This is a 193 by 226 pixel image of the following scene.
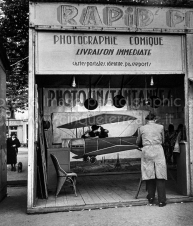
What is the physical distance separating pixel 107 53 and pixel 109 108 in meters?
5.02

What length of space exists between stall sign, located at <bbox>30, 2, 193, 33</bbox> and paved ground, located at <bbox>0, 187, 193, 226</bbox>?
13.1 feet

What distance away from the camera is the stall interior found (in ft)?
38.4

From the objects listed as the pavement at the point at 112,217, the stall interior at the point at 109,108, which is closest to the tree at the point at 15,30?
the stall interior at the point at 109,108

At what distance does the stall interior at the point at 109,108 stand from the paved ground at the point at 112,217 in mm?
4623

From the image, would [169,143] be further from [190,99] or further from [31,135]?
[31,135]

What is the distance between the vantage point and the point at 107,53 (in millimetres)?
7414

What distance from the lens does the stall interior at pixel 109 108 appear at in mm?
11695

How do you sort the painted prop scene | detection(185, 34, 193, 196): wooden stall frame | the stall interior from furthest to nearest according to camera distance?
the painted prop scene, the stall interior, detection(185, 34, 193, 196): wooden stall frame

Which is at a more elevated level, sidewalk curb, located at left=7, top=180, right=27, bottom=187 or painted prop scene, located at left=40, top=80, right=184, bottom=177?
painted prop scene, located at left=40, top=80, right=184, bottom=177

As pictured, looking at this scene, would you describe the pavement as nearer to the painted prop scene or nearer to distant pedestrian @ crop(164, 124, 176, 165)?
distant pedestrian @ crop(164, 124, 176, 165)

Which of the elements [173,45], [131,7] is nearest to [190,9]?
[173,45]

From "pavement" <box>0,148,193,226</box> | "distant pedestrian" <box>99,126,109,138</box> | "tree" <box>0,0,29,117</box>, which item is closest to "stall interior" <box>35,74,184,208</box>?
"distant pedestrian" <box>99,126,109,138</box>

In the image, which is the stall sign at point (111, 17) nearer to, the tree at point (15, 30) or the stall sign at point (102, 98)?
the stall sign at point (102, 98)

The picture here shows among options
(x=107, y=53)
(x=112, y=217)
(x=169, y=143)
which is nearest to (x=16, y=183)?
(x=169, y=143)
